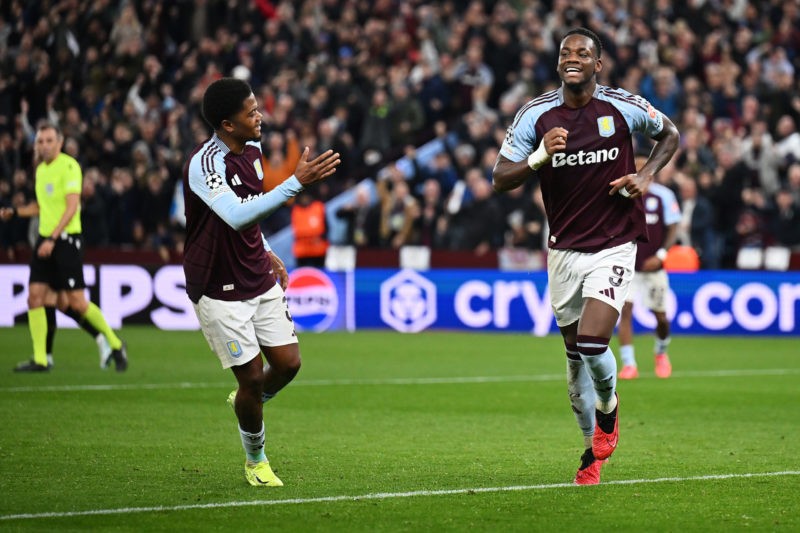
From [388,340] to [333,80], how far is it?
23.2ft

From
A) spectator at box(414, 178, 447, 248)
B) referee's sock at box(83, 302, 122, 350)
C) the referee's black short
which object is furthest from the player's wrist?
spectator at box(414, 178, 447, 248)

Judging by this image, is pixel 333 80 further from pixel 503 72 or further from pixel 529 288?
pixel 529 288

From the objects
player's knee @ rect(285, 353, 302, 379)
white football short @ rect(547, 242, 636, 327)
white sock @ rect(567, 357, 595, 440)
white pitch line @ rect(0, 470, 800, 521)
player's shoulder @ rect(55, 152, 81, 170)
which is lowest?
white pitch line @ rect(0, 470, 800, 521)

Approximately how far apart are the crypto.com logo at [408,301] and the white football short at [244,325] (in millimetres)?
13870

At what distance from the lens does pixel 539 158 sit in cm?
819

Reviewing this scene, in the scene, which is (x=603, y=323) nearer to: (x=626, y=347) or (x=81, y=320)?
(x=626, y=347)

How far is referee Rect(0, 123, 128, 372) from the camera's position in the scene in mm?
15016

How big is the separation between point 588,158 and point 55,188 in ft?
26.3

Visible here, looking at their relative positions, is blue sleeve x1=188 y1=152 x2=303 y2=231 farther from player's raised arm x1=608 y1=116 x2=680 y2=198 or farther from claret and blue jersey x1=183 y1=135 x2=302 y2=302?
player's raised arm x1=608 y1=116 x2=680 y2=198

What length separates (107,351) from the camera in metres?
15.8

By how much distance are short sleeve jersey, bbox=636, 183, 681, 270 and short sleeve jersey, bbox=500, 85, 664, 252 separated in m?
7.48

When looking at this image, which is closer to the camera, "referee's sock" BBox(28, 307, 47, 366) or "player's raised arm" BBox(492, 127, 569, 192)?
"player's raised arm" BBox(492, 127, 569, 192)

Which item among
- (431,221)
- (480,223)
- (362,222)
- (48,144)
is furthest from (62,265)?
(362,222)

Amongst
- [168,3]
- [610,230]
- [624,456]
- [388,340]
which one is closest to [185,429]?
[624,456]
